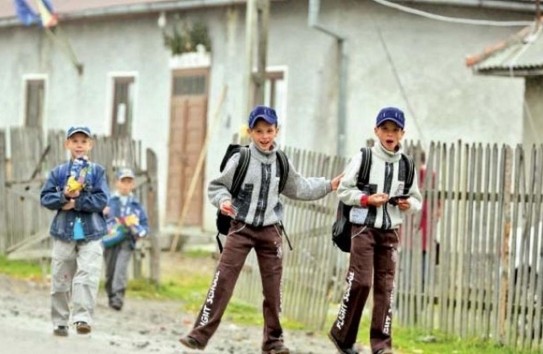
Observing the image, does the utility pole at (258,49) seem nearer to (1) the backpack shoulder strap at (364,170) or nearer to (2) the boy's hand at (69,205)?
(2) the boy's hand at (69,205)

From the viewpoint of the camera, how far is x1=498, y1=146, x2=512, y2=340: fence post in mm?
12297

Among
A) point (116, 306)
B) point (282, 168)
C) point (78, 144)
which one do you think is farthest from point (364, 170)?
point (116, 306)

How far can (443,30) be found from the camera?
2166 cm

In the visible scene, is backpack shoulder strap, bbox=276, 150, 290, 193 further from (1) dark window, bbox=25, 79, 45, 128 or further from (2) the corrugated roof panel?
(1) dark window, bbox=25, 79, 45, 128

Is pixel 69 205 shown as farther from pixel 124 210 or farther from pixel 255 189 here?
A: pixel 124 210

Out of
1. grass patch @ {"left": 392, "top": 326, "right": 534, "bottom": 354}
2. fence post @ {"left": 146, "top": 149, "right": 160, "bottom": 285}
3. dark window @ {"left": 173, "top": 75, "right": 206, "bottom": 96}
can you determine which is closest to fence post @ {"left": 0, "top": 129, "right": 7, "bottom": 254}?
fence post @ {"left": 146, "top": 149, "right": 160, "bottom": 285}

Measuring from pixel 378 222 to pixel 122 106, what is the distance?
58.0ft

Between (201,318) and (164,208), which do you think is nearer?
(201,318)

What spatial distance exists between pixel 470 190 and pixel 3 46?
18.8m

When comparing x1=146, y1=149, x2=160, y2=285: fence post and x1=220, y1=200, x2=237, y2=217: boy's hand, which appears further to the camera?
x1=146, y1=149, x2=160, y2=285: fence post

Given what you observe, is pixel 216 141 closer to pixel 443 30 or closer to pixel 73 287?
pixel 443 30

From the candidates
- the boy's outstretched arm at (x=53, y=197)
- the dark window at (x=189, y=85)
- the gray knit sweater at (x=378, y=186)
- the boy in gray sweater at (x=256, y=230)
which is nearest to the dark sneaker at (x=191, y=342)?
the boy in gray sweater at (x=256, y=230)

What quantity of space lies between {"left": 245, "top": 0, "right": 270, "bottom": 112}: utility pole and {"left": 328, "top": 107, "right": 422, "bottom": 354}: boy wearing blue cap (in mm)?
9406

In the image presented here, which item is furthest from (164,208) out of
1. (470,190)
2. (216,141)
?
(470,190)
